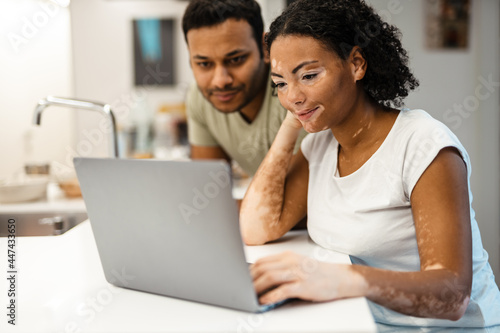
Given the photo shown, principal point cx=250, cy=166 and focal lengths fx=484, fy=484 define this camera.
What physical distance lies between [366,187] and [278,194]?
0.24 metres

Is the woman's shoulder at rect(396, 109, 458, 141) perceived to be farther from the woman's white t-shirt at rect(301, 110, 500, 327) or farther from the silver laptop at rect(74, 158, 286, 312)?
the silver laptop at rect(74, 158, 286, 312)

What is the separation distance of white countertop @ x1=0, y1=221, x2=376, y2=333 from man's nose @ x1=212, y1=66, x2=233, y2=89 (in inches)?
24.2

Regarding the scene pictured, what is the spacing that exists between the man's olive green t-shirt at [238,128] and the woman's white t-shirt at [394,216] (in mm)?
580

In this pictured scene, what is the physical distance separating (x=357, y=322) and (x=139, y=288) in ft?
1.25

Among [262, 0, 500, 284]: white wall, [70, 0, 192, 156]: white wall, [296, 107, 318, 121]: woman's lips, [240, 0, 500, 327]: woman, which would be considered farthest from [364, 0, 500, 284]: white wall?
[296, 107, 318, 121]: woman's lips

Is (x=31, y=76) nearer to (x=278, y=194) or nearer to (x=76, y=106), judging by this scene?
(x=76, y=106)

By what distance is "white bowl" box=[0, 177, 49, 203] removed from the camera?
1897 millimetres

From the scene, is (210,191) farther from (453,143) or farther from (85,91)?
(85,91)

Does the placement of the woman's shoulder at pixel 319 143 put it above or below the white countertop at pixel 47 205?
above

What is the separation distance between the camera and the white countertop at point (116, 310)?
679 millimetres

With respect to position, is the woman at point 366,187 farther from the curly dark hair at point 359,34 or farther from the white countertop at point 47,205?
the white countertop at point 47,205

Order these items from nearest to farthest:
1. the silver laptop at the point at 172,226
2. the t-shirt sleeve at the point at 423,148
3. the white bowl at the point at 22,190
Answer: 1. the silver laptop at the point at 172,226
2. the t-shirt sleeve at the point at 423,148
3. the white bowl at the point at 22,190

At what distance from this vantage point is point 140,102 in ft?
11.2

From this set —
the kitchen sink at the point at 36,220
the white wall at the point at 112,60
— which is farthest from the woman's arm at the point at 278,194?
the white wall at the point at 112,60
